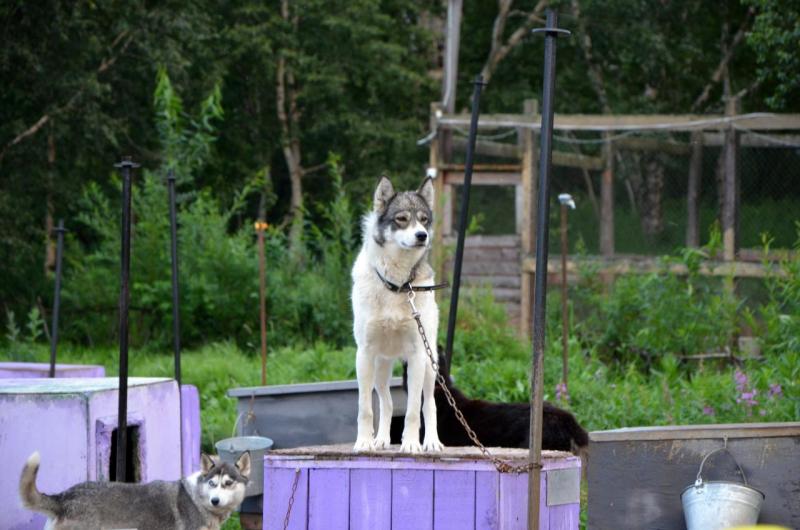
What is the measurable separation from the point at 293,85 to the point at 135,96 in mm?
4908

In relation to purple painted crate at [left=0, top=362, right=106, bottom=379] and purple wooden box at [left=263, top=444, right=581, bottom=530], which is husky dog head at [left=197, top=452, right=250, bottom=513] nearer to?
purple wooden box at [left=263, top=444, right=581, bottom=530]

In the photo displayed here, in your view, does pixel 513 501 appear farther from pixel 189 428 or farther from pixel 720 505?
pixel 189 428

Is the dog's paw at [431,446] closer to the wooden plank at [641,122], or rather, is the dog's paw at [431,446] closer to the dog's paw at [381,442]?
the dog's paw at [381,442]

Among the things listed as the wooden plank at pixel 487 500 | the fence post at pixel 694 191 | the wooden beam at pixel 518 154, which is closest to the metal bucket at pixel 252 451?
the wooden plank at pixel 487 500

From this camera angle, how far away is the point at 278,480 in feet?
17.7

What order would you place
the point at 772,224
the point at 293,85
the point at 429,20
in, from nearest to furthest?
the point at 772,224 < the point at 293,85 < the point at 429,20

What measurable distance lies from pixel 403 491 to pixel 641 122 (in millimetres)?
8943

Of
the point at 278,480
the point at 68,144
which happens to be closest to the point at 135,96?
the point at 68,144

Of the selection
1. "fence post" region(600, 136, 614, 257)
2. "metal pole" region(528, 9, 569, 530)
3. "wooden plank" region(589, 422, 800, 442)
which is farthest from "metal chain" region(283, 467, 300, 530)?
"fence post" region(600, 136, 614, 257)

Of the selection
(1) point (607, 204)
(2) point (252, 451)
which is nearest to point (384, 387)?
(2) point (252, 451)

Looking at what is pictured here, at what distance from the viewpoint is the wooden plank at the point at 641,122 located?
42.3ft

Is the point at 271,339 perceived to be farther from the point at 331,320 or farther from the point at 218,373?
the point at 218,373

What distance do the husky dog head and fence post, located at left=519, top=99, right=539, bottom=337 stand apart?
7268mm

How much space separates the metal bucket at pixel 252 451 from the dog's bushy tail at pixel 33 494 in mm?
1571
